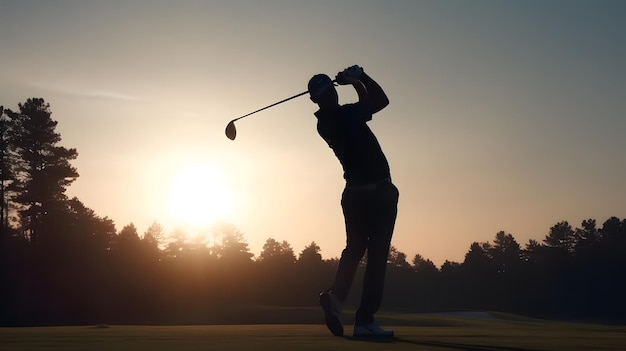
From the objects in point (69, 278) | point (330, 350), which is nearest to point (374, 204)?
point (330, 350)

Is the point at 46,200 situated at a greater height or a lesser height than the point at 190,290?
greater

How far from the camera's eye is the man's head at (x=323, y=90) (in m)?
7.61

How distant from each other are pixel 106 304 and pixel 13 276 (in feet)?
26.0

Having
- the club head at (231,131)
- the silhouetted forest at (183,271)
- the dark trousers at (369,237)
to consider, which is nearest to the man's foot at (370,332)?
the dark trousers at (369,237)

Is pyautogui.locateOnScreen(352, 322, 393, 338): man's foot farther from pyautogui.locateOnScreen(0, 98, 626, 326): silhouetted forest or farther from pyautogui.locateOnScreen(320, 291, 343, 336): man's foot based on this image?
pyautogui.locateOnScreen(0, 98, 626, 326): silhouetted forest

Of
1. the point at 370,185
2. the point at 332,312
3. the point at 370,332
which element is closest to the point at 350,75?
the point at 370,185

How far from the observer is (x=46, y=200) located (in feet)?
214

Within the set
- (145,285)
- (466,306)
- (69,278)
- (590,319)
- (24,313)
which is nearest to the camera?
(24,313)

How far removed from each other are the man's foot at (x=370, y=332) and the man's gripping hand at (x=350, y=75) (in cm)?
236

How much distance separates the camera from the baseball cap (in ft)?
25.0

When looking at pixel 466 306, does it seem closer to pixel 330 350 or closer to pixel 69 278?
pixel 69 278

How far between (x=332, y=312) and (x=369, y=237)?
831 millimetres

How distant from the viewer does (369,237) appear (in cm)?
757

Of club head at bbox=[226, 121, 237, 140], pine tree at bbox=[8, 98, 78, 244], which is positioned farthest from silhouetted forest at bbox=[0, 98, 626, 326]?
club head at bbox=[226, 121, 237, 140]
